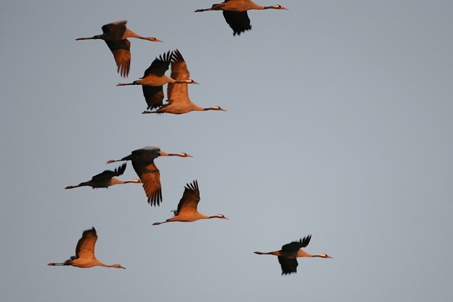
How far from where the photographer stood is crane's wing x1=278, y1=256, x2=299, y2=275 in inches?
1358

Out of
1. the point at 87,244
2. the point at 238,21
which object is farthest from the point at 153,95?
the point at 87,244

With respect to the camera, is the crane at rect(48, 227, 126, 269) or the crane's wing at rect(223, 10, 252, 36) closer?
the crane at rect(48, 227, 126, 269)

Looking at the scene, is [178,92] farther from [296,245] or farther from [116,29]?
[296,245]

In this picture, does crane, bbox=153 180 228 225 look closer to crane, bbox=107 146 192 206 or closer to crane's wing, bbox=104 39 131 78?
crane, bbox=107 146 192 206

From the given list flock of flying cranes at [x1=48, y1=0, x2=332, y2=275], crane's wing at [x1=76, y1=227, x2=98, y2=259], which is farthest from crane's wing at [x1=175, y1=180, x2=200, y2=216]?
crane's wing at [x1=76, y1=227, x2=98, y2=259]

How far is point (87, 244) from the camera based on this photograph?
112 ft

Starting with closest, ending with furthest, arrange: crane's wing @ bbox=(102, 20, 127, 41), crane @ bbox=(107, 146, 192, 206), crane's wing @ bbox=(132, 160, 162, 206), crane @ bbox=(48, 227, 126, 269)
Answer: crane's wing @ bbox=(102, 20, 127, 41) → crane @ bbox=(48, 227, 126, 269) → crane @ bbox=(107, 146, 192, 206) → crane's wing @ bbox=(132, 160, 162, 206)

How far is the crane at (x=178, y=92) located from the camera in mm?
35500

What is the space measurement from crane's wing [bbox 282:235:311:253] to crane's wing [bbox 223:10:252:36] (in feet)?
26.5

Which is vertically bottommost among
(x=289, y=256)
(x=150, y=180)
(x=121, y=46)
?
(x=289, y=256)

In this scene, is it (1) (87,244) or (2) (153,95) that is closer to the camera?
(1) (87,244)

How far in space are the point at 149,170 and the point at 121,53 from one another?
14.8ft

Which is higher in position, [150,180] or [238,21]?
[238,21]

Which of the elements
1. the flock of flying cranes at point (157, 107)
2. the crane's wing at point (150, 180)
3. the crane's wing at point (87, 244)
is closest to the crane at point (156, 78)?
the flock of flying cranes at point (157, 107)
